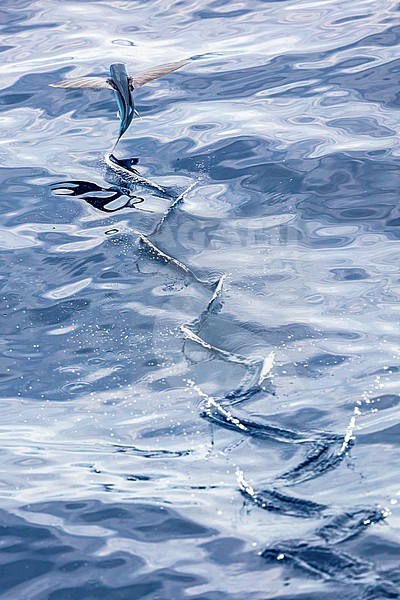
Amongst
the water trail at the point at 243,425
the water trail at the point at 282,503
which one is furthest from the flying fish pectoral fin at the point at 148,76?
the water trail at the point at 282,503

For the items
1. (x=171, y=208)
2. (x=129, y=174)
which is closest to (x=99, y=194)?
(x=129, y=174)

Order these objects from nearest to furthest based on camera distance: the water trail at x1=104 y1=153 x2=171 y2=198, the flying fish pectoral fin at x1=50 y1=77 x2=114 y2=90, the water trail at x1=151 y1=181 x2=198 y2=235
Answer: the water trail at x1=151 y1=181 x2=198 y2=235 → the water trail at x1=104 y1=153 x2=171 y2=198 → the flying fish pectoral fin at x1=50 y1=77 x2=114 y2=90

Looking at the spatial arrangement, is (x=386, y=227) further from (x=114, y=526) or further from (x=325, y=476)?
(x=114, y=526)

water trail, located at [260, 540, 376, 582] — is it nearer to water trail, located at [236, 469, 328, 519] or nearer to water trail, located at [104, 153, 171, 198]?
water trail, located at [236, 469, 328, 519]

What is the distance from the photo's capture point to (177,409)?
3420 millimetres

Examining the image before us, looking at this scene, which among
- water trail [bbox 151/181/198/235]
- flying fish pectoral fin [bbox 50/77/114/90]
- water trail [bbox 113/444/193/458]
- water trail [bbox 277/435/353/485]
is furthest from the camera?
flying fish pectoral fin [bbox 50/77/114/90]

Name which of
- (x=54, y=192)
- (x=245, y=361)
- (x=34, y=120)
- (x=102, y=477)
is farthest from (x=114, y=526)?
(x=34, y=120)

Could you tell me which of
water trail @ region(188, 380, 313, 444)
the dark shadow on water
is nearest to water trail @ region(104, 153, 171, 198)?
the dark shadow on water

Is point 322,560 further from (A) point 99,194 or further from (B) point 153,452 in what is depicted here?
(A) point 99,194

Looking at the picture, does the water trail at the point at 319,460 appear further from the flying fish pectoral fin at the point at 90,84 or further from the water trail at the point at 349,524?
the flying fish pectoral fin at the point at 90,84

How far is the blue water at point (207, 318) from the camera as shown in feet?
8.53

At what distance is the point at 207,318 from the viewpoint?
13.3 ft

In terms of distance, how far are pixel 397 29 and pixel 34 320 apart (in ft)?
14.0

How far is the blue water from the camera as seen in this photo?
8.53 feet
